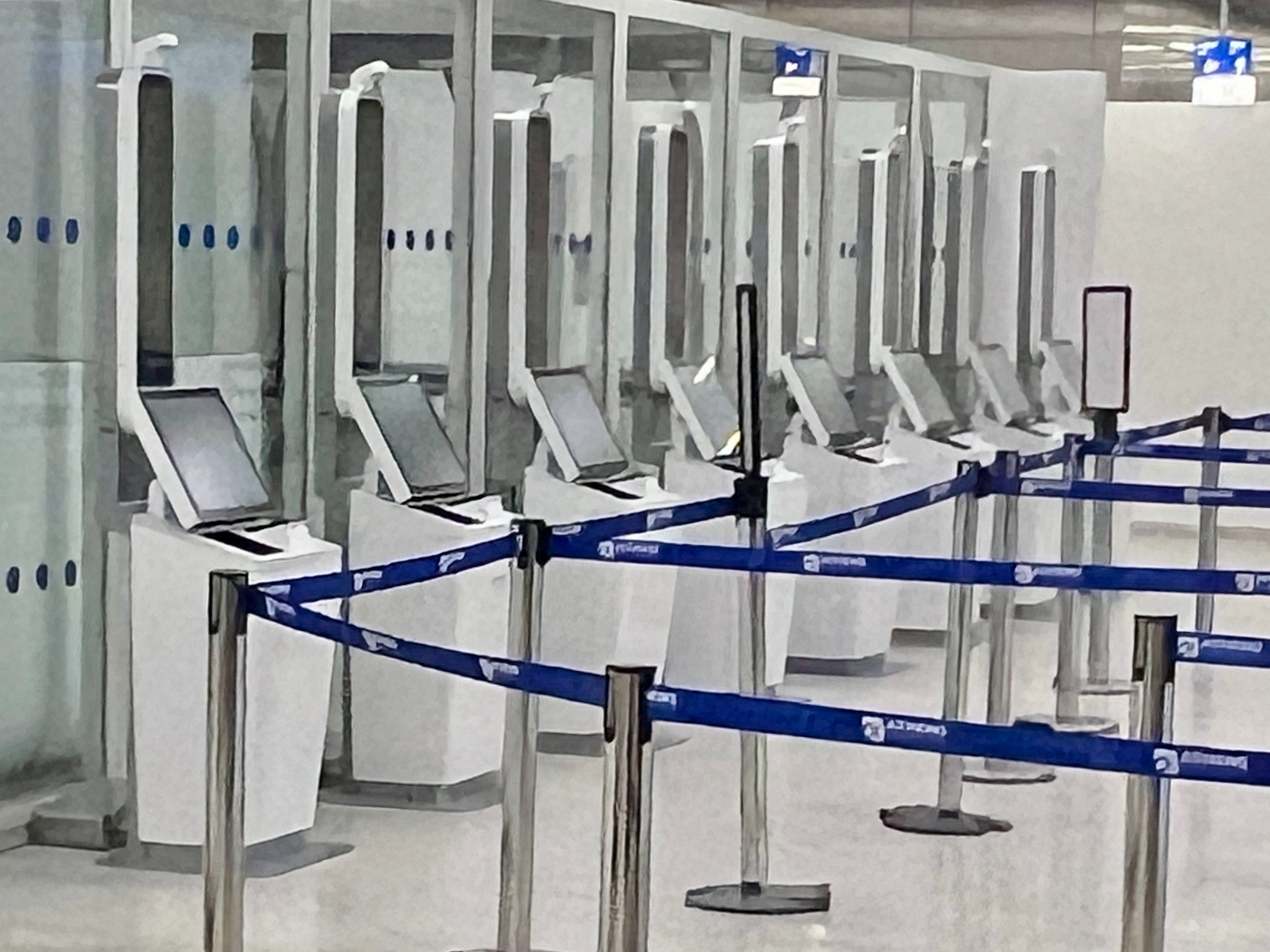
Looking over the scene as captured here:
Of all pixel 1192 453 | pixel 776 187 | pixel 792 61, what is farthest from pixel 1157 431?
pixel 792 61

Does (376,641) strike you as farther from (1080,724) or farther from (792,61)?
(792,61)

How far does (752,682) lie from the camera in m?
5.88

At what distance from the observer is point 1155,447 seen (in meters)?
8.34

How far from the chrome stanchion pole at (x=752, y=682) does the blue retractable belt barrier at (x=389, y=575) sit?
0.65 meters

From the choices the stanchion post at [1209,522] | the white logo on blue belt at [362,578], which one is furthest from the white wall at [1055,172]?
the white logo on blue belt at [362,578]

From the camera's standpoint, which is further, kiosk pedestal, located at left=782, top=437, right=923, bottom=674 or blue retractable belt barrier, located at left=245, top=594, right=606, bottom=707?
kiosk pedestal, located at left=782, top=437, right=923, bottom=674

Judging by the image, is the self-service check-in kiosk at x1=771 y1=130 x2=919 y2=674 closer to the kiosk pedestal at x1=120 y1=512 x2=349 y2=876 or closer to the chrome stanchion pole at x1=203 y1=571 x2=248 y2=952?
the kiosk pedestal at x1=120 y1=512 x2=349 y2=876

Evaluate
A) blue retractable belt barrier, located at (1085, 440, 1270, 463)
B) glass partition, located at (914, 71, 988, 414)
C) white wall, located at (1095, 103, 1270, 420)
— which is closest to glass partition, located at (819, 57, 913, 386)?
glass partition, located at (914, 71, 988, 414)

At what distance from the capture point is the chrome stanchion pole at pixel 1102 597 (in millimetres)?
7965

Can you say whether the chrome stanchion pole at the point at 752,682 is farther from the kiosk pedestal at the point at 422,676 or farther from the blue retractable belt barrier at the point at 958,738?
the blue retractable belt barrier at the point at 958,738

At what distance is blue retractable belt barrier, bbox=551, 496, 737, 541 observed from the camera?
5.83 m

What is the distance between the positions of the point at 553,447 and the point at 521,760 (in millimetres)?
2334

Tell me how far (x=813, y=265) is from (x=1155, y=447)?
5.18 feet

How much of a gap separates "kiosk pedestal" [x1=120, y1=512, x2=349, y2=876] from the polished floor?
140 mm
